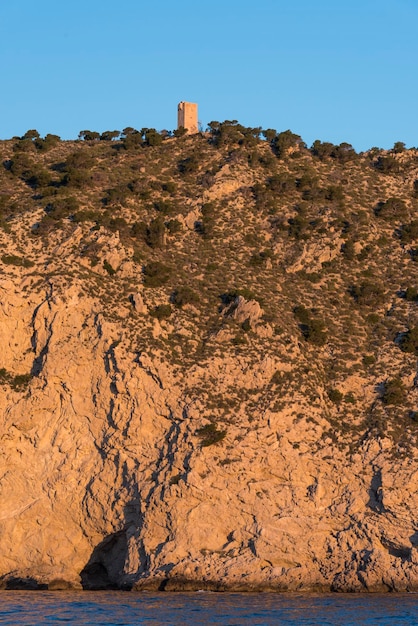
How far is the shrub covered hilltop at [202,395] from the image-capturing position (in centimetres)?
4409

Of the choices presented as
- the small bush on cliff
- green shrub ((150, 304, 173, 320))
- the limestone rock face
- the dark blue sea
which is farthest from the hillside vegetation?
the dark blue sea

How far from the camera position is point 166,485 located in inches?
1767

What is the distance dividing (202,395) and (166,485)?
553 cm

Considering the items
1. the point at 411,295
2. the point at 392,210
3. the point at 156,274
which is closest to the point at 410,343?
the point at 411,295

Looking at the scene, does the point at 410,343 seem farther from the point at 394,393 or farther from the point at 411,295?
the point at 411,295

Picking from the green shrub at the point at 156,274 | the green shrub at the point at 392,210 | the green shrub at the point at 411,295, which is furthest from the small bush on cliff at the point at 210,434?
the green shrub at the point at 392,210

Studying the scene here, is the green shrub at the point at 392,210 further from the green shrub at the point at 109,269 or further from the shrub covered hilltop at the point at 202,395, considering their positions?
the green shrub at the point at 109,269

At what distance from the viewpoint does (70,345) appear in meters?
49.0

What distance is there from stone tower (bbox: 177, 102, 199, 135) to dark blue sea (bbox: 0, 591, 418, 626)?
4373 centimetres

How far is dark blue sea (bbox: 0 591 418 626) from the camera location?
33.8 metres

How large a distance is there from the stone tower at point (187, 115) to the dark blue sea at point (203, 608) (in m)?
43.7

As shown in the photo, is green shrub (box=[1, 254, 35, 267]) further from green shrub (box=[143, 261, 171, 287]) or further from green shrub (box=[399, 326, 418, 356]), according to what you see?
green shrub (box=[399, 326, 418, 356])

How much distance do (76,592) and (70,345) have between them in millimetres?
12675

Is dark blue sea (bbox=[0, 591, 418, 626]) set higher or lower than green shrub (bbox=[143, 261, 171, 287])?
lower
